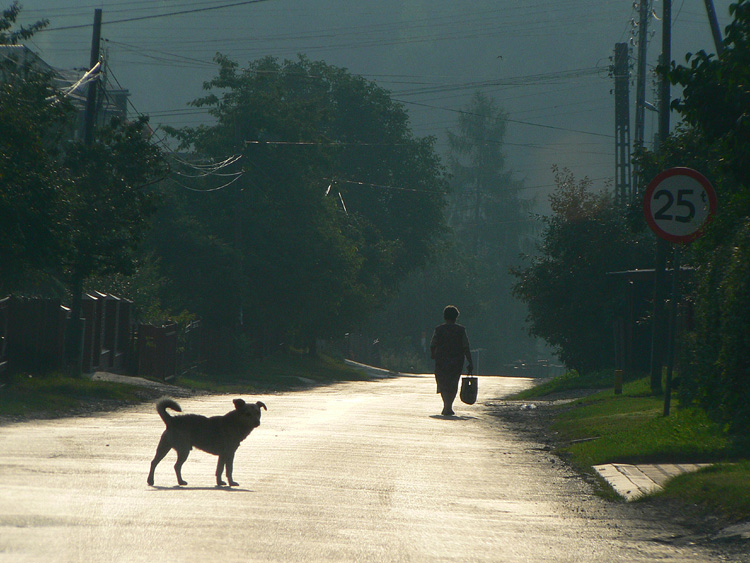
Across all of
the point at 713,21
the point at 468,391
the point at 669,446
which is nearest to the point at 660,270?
the point at 713,21

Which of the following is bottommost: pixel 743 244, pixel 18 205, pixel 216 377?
pixel 216 377

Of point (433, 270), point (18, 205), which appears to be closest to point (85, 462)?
point (18, 205)

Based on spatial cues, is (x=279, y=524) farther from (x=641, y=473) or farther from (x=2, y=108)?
(x=2, y=108)

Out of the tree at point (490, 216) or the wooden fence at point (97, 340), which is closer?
the wooden fence at point (97, 340)

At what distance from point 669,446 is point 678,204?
10.7ft

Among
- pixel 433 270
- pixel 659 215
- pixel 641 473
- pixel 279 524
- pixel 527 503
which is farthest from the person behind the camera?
pixel 433 270

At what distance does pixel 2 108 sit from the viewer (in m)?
18.7

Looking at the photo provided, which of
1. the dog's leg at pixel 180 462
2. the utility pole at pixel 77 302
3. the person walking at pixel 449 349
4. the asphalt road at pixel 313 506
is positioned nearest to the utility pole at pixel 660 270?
the person walking at pixel 449 349

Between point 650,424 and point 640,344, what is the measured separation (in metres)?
19.4

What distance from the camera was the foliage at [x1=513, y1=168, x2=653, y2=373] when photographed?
3403cm

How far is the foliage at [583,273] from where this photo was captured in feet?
112

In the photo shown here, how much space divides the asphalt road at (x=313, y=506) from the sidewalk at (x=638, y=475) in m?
0.27

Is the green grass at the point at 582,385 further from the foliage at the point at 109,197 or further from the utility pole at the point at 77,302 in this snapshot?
the utility pole at the point at 77,302

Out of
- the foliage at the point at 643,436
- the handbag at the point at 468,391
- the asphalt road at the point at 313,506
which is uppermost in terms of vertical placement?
the handbag at the point at 468,391
